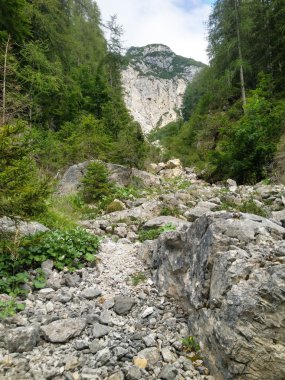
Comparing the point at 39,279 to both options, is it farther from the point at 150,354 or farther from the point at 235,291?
the point at 235,291

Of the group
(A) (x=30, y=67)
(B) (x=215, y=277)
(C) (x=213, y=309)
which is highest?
(A) (x=30, y=67)

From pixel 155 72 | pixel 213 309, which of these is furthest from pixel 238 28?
pixel 155 72

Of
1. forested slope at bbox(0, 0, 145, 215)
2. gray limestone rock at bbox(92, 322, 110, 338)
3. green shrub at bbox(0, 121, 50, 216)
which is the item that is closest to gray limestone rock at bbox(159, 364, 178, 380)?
gray limestone rock at bbox(92, 322, 110, 338)

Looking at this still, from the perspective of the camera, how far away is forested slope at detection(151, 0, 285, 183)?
1215 cm

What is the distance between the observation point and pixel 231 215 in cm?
378

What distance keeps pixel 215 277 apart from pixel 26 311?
239 centimetres

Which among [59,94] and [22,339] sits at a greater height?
[59,94]

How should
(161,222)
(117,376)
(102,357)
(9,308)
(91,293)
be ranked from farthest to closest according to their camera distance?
(161,222) → (91,293) → (9,308) → (102,357) → (117,376)

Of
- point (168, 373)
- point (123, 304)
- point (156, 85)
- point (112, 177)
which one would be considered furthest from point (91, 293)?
point (156, 85)

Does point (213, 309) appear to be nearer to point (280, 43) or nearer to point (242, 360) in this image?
point (242, 360)

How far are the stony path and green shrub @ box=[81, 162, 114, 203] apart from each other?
245 inches

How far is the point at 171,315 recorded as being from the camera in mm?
3641

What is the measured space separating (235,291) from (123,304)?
5.57ft

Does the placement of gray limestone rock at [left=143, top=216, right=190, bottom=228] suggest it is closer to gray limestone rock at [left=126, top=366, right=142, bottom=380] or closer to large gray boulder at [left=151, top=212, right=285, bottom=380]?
large gray boulder at [left=151, top=212, right=285, bottom=380]
